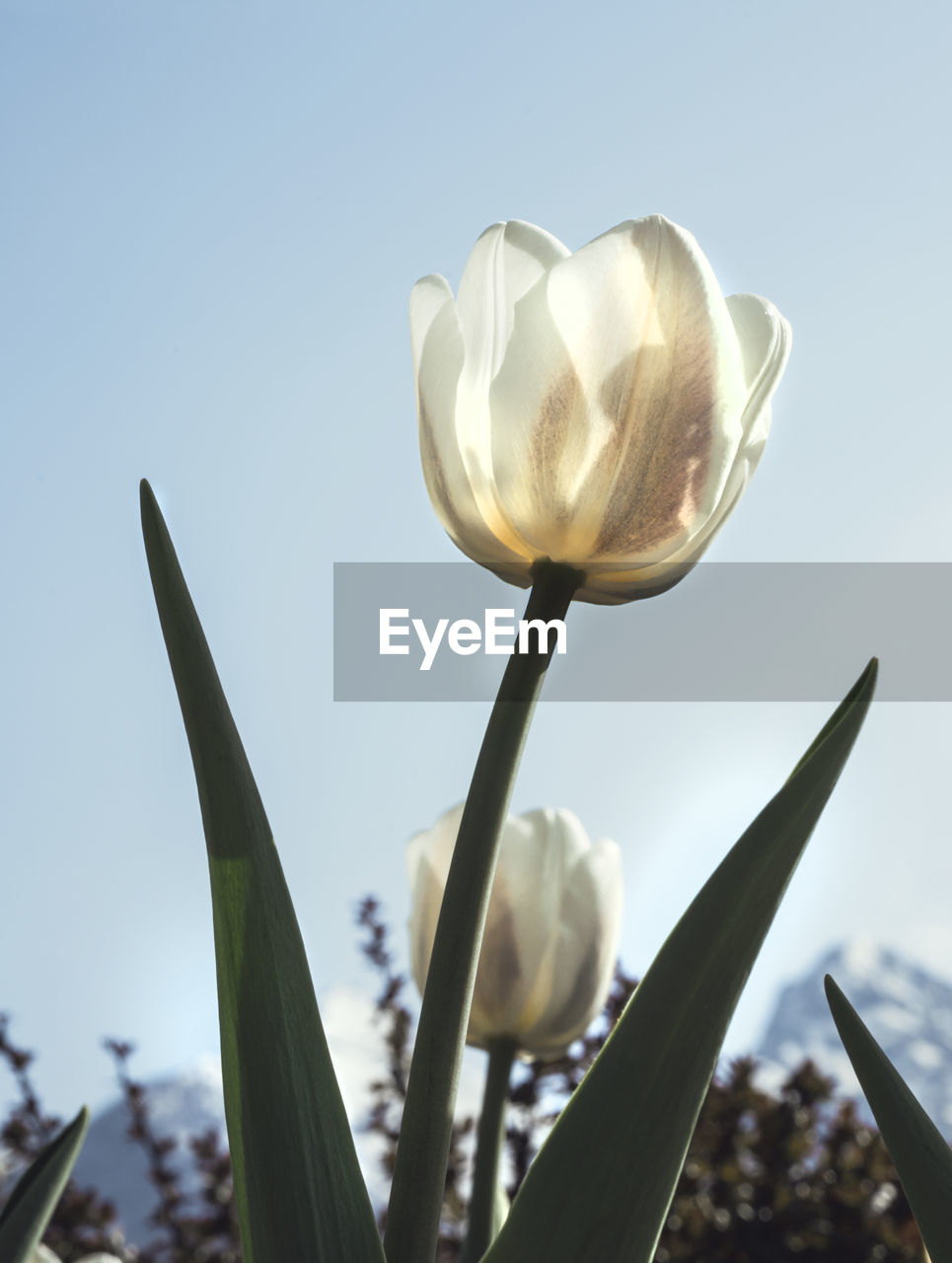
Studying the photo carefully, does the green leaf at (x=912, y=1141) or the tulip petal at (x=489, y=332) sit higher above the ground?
the tulip petal at (x=489, y=332)

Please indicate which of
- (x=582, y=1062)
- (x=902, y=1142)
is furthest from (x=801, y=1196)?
(x=902, y=1142)

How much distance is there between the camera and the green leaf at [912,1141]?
35cm

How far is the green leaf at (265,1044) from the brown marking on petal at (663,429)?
17 cm

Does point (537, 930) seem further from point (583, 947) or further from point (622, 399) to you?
point (622, 399)

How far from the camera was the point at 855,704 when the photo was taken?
0.39 m

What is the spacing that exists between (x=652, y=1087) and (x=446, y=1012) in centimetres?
7

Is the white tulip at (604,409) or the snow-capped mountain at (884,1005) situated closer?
the white tulip at (604,409)

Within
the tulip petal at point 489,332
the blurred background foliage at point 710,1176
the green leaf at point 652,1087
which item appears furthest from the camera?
the blurred background foliage at point 710,1176

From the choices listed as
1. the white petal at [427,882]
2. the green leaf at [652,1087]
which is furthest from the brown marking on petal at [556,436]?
the white petal at [427,882]

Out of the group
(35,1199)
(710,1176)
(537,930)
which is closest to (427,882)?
(537,930)

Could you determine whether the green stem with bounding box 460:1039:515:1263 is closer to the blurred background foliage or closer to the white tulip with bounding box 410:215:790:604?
the white tulip with bounding box 410:215:790:604

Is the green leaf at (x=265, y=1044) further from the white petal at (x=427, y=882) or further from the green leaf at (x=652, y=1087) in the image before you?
the white petal at (x=427, y=882)

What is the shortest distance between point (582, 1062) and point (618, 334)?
1229 millimetres

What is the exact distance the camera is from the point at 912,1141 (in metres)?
0.36
